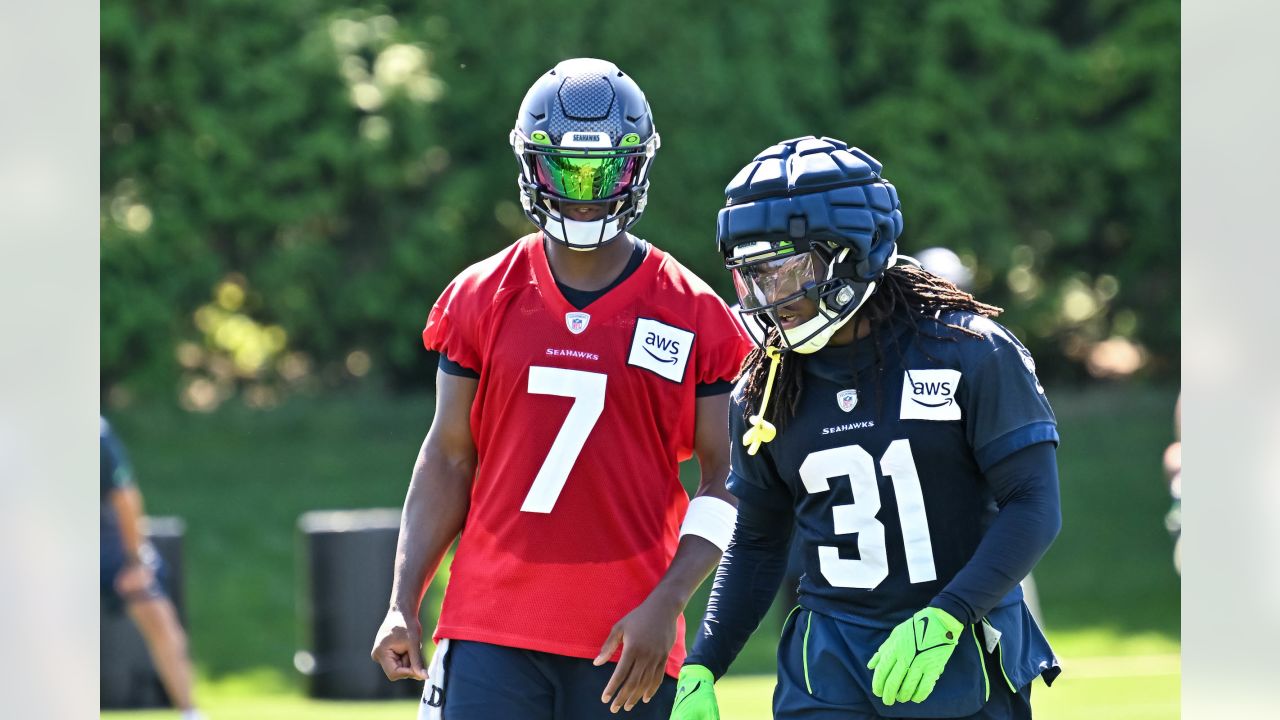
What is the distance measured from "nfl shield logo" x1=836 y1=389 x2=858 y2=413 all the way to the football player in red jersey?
0.54 meters

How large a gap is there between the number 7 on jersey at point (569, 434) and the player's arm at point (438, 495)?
0.25m

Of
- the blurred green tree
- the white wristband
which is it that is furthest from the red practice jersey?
the blurred green tree

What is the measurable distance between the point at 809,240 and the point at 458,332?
3.32 ft

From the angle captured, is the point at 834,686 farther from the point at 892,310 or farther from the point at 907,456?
the point at 892,310

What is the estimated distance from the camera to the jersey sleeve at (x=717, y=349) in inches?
161

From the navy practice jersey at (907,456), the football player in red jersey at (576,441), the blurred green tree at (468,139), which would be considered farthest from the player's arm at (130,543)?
the blurred green tree at (468,139)

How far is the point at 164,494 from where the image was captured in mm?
18188

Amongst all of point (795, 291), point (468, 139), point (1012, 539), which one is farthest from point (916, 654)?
point (468, 139)

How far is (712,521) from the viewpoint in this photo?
3.99m

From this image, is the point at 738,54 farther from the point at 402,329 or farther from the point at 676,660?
the point at 676,660

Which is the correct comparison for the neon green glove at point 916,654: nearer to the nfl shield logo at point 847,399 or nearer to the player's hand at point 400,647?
the nfl shield logo at point 847,399

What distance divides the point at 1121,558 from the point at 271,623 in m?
8.57
